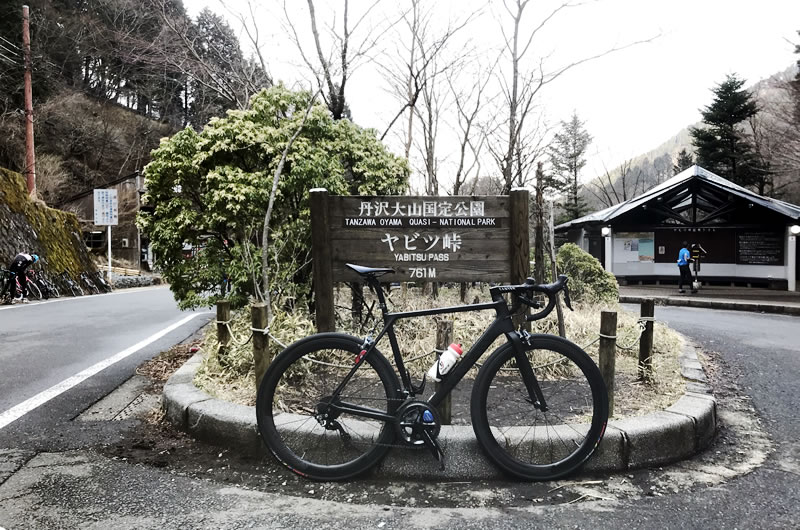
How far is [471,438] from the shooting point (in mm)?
3115

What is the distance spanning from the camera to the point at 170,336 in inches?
314

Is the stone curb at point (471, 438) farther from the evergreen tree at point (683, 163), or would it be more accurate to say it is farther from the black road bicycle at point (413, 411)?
the evergreen tree at point (683, 163)

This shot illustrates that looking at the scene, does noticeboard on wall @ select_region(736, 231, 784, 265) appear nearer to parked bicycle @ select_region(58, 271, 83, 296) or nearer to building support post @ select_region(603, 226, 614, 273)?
building support post @ select_region(603, 226, 614, 273)

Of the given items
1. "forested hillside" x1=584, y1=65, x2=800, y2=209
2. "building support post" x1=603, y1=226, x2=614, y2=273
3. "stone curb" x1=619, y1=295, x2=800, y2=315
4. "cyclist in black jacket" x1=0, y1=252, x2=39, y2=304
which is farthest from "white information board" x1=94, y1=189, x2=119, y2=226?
"forested hillside" x1=584, y1=65, x2=800, y2=209

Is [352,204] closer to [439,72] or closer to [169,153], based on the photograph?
[169,153]

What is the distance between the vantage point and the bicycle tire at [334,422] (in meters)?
3.03

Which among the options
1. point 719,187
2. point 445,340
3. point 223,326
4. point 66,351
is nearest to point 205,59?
point 66,351

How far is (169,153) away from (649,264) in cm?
1746

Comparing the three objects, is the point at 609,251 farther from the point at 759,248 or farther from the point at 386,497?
the point at 386,497

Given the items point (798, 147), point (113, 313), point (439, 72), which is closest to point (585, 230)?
point (798, 147)

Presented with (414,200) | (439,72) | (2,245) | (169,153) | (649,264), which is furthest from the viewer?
(649,264)

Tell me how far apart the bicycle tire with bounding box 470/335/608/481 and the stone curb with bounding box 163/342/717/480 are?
13 centimetres

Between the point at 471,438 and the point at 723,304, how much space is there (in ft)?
42.5

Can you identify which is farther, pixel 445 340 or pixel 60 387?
pixel 60 387
